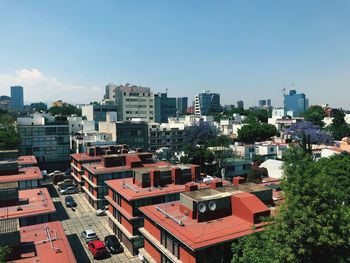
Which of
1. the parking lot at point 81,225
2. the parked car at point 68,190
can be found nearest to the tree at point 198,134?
the parked car at point 68,190

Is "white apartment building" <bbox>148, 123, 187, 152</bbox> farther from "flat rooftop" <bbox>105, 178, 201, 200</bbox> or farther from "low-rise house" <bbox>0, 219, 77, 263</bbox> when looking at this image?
"low-rise house" <bbox>0, 219, 77, 263</bbox>

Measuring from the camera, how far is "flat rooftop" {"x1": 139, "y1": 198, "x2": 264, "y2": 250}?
2483 centimetres

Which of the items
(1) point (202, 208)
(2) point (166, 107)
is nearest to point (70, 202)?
(1) point (202, 208)

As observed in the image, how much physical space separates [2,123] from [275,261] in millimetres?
89896

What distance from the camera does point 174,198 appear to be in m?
39.3

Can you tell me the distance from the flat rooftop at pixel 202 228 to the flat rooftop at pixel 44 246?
8688 millimetres

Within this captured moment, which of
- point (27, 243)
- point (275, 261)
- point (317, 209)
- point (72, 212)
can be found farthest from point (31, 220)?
point (317, 209)

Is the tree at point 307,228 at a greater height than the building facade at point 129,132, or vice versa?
the building facade at point 129,132

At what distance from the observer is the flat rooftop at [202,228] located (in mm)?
24828

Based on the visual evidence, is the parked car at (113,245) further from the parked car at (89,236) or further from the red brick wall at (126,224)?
the parked car at (89,236)

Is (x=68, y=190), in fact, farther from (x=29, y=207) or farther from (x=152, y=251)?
(x=152, y=251)

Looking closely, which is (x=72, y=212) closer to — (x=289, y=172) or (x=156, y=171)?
(x=156, y=171)

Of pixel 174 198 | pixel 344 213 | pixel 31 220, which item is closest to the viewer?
pixel 344 213

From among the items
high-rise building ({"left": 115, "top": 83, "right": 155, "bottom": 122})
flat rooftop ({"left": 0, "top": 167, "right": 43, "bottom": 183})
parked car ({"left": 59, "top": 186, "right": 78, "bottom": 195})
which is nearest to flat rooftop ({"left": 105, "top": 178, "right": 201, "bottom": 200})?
flat rooftop ({"left": 0, "top": 167, "right": 43, "bottom": 183})
